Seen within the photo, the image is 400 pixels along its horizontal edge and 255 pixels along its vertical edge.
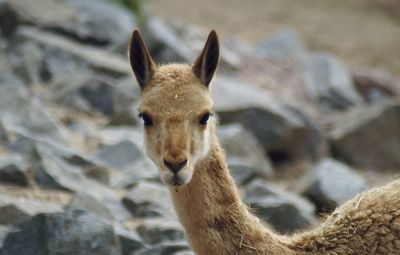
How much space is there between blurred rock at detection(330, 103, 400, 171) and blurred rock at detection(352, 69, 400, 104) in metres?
2.62

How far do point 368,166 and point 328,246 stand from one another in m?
7.33

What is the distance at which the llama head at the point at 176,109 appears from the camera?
6762mm

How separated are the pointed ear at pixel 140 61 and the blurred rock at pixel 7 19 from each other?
7.76 meters

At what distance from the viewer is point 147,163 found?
11.2 meters

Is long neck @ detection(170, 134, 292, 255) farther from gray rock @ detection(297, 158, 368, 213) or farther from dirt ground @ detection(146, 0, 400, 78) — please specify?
dirt ground @ detection(146, 0, 400, 78)

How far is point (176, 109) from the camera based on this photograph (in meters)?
Result: 7.01

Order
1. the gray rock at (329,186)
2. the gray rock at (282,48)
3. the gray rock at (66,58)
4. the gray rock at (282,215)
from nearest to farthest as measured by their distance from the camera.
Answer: the gray rock at (282,215)
the gray rock at (329,186)
the gray rock at (66,58)
the gray rock at (282,48)

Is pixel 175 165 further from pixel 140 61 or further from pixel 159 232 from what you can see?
pixel 159 232

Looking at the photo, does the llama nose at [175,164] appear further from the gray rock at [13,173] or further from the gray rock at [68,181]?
the gray rock at [13,173]

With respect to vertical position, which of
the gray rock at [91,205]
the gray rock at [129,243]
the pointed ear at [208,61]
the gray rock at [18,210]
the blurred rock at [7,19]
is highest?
the pointed ear at [208,61]

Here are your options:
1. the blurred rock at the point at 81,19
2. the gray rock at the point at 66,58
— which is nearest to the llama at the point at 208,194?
the gray rock at the point at 66,58

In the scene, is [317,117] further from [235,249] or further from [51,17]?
[235,249]

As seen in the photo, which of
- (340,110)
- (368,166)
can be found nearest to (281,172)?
(368,166)

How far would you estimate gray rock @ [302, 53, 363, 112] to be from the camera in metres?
16.5
